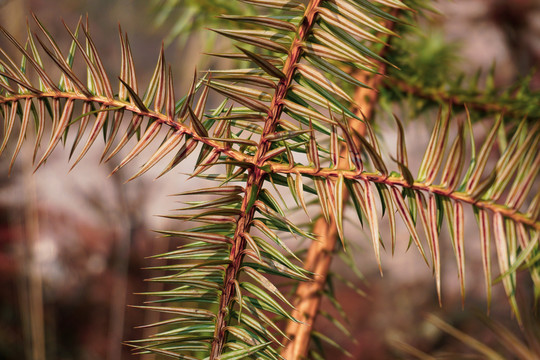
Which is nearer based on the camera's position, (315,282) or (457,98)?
(315,282)

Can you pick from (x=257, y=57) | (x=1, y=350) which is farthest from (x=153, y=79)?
(x=1, y=350)

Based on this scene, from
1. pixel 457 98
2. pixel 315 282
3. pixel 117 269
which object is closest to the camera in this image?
pixel 315 282

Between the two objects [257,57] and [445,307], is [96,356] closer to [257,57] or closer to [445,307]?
[445,307]

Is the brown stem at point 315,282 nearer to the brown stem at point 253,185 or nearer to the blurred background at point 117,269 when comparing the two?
the brown stem at point 253,185

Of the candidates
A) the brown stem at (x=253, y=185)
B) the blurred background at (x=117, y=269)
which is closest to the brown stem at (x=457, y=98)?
the brown stem at (x=253, y=185)

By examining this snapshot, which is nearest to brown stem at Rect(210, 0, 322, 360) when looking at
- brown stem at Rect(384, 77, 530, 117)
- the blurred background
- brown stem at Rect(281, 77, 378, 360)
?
brown stem at Rect(281, 77, 378, 360)

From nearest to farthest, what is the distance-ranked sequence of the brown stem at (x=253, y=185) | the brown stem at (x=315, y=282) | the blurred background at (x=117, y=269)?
the brown stem at (x=253, y=185) < the brown stem at (x=315, y=282) < the blurred background at (x=117, y=269)

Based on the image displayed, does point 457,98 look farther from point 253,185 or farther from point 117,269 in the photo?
point 117,269

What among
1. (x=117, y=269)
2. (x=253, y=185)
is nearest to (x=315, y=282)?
(x=253, y=185)
